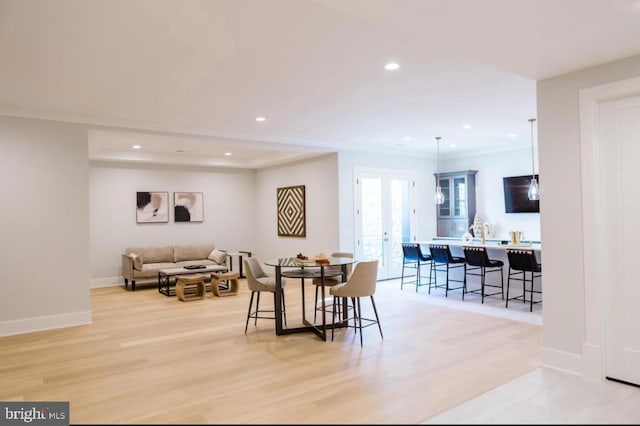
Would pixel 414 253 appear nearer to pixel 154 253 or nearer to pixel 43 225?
pixel 154 253

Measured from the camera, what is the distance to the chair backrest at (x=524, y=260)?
213 inches

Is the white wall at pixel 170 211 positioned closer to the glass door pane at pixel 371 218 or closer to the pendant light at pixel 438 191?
the glass door pane at pixel 371 218

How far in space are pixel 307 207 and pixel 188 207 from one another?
2.76 meters

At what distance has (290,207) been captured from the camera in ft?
28.9

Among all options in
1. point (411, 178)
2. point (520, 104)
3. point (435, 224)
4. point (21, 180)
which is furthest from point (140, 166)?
point (520, 104)

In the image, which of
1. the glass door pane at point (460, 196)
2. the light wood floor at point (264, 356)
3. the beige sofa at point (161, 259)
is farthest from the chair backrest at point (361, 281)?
the glass door pane at point (460, 196)

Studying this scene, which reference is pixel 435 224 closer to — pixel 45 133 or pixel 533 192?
pixel 533 192

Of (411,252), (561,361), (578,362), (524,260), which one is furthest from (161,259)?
(578,362)

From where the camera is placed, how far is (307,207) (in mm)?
8336

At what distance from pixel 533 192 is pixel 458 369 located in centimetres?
372

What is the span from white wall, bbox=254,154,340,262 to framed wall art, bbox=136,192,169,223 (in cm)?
212

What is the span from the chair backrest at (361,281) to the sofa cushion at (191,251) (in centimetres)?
533

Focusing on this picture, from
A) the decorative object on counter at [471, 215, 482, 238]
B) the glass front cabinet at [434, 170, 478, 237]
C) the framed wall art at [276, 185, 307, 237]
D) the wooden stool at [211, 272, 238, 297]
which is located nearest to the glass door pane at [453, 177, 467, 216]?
the glass front cabinet at [434, 170, 478, 237]

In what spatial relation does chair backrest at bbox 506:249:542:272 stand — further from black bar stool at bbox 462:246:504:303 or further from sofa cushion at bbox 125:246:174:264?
sofa cushion at bbox 125:246:174:264
